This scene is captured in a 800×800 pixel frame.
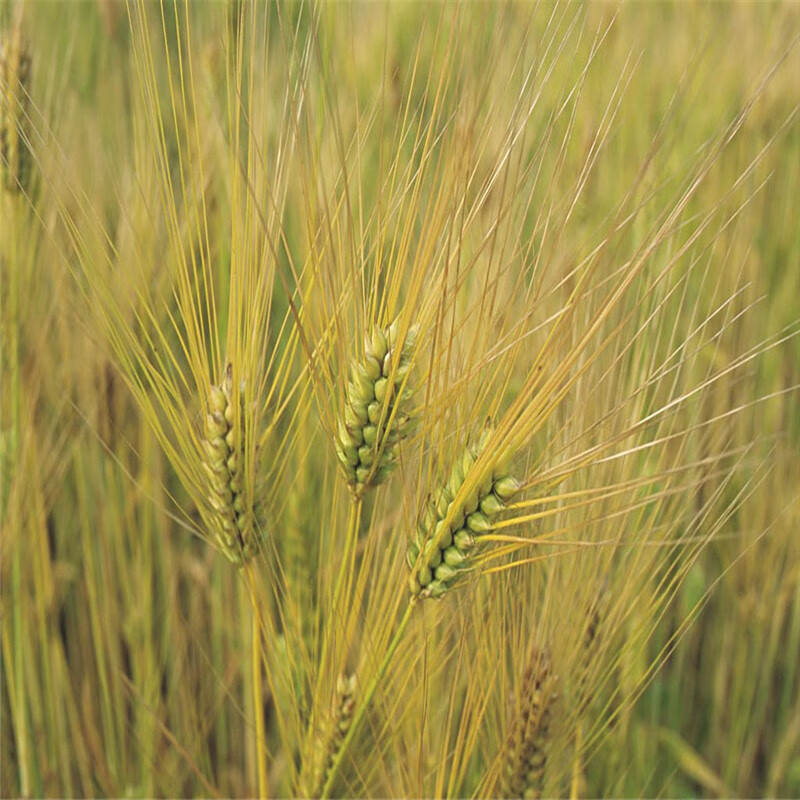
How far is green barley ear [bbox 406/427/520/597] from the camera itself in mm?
409

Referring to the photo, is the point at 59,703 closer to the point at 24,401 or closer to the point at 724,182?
the point at 24,401

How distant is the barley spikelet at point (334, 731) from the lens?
48 centimetres

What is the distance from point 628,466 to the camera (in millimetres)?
487

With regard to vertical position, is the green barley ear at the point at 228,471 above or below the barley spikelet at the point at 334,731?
above

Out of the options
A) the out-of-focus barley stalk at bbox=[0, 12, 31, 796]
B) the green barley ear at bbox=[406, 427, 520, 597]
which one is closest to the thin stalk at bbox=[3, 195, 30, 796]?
the out-of-focus barley stalk at bbox=[0, 12, 31, 796]

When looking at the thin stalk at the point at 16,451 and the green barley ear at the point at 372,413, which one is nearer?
the green barley ear at the point at 372,413

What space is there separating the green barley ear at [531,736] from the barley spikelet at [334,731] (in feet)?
0.35

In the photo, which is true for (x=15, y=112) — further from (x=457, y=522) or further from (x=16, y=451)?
(x=457, y=522)

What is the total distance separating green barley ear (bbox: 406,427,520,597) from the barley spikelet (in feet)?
0.33

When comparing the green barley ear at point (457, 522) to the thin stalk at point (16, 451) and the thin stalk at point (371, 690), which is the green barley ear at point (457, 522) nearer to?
the thin stalk at point (371, 690)

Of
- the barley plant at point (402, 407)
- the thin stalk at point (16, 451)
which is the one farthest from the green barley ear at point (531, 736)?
the thin stalk at point (16, 451)

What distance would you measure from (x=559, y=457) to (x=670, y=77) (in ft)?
2.27

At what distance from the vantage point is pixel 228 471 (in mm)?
452

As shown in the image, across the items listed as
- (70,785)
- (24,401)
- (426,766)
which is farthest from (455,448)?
(70,785)
